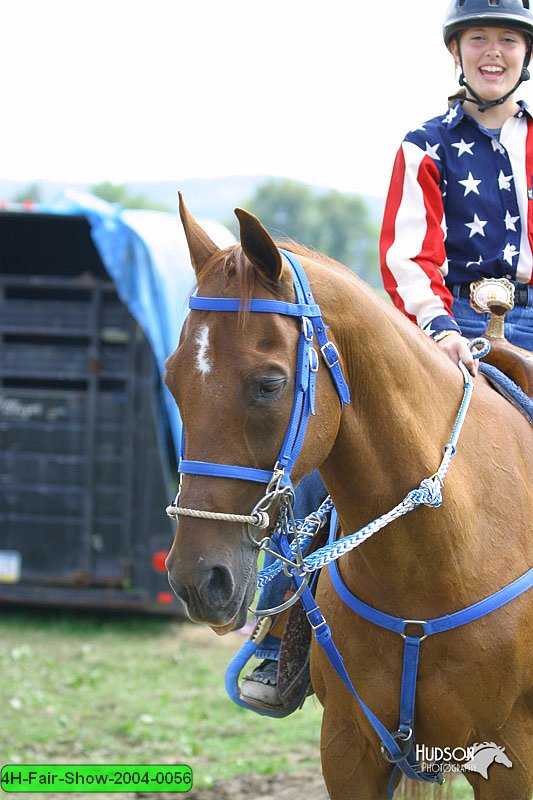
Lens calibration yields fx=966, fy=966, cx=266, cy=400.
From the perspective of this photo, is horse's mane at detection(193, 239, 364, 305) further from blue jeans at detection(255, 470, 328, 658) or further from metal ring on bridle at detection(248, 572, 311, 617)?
blue jeans at detection(255, 470, 328, 658)

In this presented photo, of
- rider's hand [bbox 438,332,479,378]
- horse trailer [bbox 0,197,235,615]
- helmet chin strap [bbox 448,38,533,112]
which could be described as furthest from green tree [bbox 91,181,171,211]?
rider's hand [bbox 438,332,479,378]

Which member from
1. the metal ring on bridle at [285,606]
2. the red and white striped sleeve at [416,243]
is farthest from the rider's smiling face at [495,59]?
the metal ring on bridle at [285,606]

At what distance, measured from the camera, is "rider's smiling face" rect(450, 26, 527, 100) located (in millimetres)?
3592

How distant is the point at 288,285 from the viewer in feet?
8.09

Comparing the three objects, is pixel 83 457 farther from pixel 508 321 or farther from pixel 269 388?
pixel 269 388

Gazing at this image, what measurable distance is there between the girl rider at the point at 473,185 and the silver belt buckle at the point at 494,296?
117 millimetres

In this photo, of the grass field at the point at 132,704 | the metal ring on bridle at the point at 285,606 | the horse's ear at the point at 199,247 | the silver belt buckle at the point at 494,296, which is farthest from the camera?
the grass field at the point at 132,704

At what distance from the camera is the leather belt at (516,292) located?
366 cm

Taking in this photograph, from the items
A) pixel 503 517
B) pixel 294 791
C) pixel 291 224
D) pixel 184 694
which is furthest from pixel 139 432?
pixel 291 224

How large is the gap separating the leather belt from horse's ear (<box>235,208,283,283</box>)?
1417mm

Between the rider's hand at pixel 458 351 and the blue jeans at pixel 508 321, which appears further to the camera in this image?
the blue jeans at pixel 508 321

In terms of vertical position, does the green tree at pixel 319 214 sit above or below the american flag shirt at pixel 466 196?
below

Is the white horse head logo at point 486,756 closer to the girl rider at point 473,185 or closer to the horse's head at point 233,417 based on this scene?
the girl rider at point 473,185

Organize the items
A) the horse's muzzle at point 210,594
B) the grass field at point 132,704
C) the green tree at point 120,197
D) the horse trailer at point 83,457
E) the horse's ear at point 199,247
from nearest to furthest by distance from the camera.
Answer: the horse's muzzle at point 210,594
the horse's ear at point 199,247
the grass field at point 132,704
the horse trailer at point 83,457
the green tree at point 120,197
